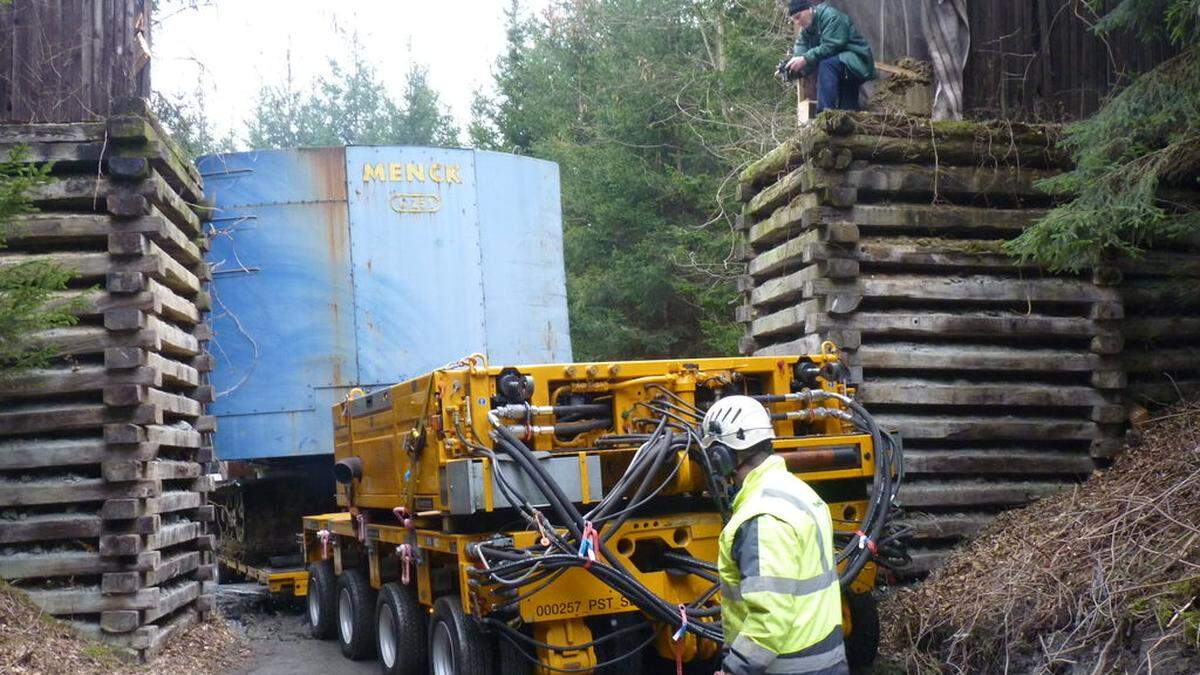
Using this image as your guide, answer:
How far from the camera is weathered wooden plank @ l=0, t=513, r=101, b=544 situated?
929cm

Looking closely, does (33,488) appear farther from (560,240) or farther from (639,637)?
(560,240)

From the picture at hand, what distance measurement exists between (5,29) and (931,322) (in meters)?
7.72

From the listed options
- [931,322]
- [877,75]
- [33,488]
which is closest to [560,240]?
[877,75]

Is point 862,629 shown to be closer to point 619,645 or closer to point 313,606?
point 619,645

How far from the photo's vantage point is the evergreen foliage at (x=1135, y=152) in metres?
7.62

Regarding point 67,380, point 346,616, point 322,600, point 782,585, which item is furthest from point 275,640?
point 782,585

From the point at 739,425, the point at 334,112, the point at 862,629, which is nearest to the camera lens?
the point at 739,425

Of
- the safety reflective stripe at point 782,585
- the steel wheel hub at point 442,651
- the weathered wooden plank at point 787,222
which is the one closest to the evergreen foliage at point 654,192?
the weathered wooden plank at point 787,222

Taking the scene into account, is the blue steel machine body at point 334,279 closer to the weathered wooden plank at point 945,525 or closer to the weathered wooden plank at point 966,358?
the weathered wooden plank at point 966,358

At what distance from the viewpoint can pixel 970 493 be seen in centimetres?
959

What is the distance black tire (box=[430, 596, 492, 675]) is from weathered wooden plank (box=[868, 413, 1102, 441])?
362cm

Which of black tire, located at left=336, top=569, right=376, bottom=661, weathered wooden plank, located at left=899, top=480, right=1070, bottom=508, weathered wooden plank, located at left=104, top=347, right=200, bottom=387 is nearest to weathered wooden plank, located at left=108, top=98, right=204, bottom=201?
weathered wooden plank, located at left=104, top=347, right=200, bottom=387

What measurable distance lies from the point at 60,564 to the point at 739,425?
6.34 m

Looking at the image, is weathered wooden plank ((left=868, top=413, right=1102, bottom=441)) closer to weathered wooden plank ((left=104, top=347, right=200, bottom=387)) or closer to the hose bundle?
the hose bundle
